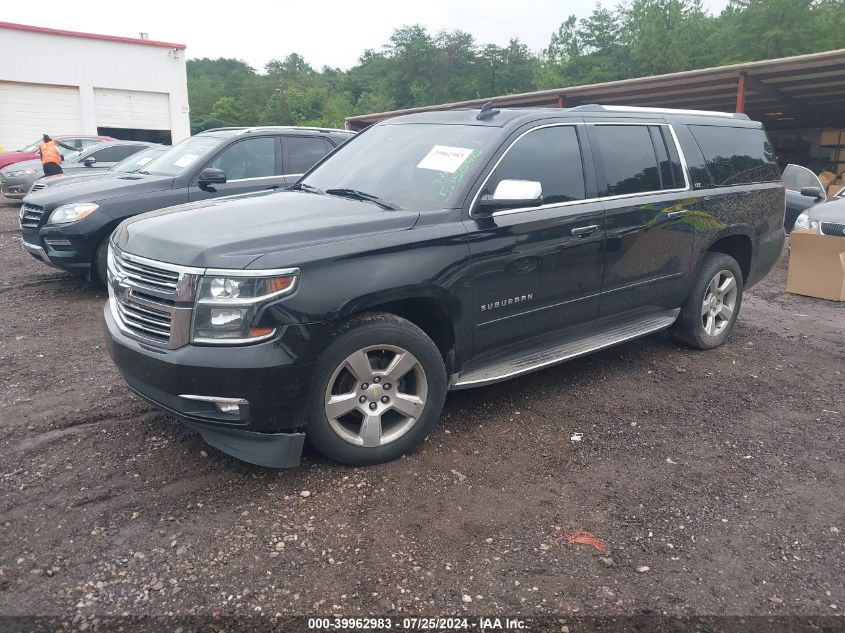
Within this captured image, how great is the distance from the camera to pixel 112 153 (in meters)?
15.2

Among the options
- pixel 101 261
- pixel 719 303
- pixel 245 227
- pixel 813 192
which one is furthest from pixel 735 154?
pixel 101 261

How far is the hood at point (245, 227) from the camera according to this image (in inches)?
133

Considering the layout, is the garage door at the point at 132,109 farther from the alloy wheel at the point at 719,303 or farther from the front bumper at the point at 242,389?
the front bumper at the point at 242,389

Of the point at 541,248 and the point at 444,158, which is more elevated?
the point at 444,158

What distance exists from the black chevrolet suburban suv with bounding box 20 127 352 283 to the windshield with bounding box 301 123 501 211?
2580mm

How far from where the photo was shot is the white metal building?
25.8 m

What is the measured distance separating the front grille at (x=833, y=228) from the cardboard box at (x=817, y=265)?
1406 millimetres

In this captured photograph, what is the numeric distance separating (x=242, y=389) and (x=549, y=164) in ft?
7.93

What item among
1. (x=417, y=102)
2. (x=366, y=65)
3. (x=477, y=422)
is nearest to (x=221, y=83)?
(x=366, y=65)

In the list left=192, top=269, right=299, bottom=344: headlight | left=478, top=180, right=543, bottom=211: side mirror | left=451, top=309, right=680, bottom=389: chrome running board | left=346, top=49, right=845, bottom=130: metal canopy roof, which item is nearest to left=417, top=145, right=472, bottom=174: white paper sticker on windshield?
left=478, top=180, right=543, bottom=211: side mirror

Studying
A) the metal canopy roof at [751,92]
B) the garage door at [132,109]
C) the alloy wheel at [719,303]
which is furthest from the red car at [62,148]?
the alloy wheel at [719,303]

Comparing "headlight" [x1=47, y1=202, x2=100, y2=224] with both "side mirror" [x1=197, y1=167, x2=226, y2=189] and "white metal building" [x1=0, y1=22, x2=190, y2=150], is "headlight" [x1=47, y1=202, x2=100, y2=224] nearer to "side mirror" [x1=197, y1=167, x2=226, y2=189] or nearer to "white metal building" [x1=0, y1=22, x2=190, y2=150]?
"side mirror" [x1=197, y1=167, x2=226, y2=189]

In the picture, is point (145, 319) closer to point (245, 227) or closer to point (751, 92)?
point (245, 227)

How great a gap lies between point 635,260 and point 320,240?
2458 millimetres
